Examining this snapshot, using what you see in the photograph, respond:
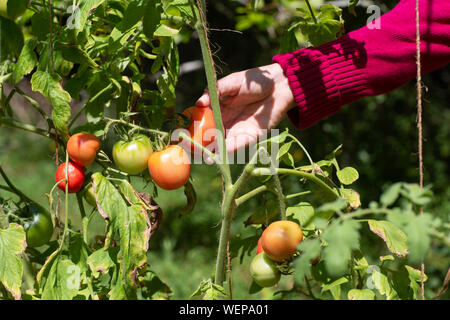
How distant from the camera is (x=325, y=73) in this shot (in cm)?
130

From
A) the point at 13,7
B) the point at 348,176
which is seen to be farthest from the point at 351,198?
the point at 13,7

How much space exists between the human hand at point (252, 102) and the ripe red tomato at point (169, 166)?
9.7 inches

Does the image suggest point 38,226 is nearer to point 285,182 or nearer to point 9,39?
point 9,39

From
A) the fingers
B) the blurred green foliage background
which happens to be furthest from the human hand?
the blurred green foliage background

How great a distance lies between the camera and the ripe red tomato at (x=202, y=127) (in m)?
1.13

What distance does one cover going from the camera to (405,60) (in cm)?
132

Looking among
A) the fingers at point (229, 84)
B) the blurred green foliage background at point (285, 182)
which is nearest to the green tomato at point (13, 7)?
the fingers at point (229, 84)

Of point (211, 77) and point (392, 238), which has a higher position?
point (211, 77)

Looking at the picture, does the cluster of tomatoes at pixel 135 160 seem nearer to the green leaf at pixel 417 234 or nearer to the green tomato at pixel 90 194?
the green tomato at pixel 90 194

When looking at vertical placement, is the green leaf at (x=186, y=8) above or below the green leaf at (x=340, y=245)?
above

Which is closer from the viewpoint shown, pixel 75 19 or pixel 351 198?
pixel 75 19

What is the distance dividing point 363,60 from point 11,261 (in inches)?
36.4

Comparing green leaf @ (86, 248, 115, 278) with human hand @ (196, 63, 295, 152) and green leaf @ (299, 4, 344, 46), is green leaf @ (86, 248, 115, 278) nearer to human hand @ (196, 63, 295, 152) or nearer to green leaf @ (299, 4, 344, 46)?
human hand @ (196, 63, 295, 152)
